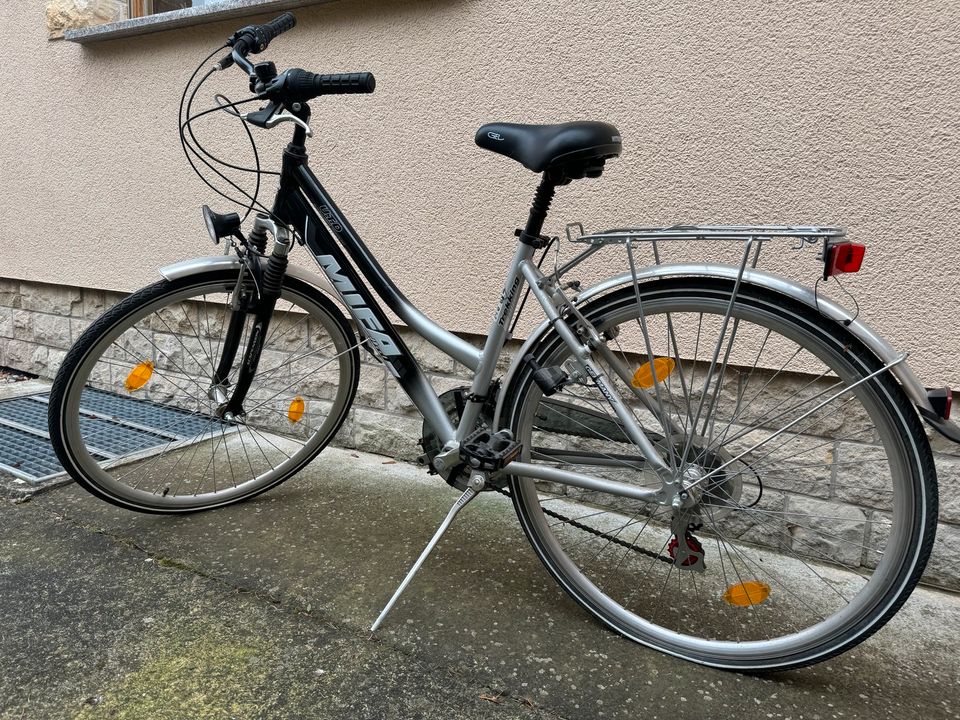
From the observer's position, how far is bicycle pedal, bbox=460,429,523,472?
1761mm

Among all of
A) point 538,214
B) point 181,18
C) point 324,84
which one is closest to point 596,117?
point 538,214

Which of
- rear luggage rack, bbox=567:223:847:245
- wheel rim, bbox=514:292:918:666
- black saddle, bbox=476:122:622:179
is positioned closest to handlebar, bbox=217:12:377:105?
black saddle, bbox=476:122:622:179

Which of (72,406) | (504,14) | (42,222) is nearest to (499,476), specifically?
(72,406)

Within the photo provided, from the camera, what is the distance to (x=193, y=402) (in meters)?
3.41

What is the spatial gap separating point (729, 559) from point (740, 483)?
64 cm

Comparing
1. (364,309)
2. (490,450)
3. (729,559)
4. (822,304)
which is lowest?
(729,559)

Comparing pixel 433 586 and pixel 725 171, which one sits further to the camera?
pixel 725 171

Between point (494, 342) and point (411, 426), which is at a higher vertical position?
point (494, 342)

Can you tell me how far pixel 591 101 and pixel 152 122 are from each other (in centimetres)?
221

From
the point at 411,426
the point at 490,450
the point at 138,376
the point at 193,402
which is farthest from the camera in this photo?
the point at 193,402

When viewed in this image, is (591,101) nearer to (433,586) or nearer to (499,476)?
(499,476)

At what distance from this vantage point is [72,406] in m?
2.10

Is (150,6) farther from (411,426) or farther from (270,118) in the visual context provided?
(411,426)

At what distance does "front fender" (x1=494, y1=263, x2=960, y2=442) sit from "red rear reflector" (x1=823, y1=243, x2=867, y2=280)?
0.28ft
